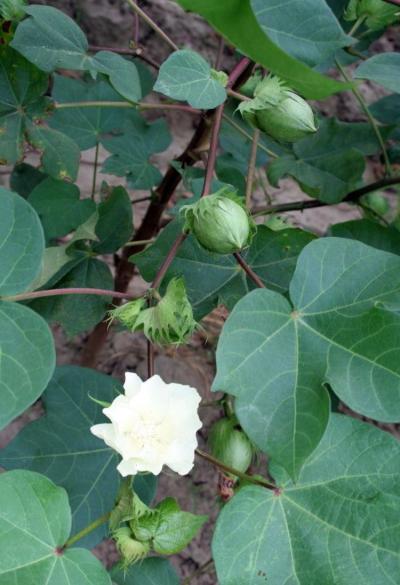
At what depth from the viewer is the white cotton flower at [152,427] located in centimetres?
71

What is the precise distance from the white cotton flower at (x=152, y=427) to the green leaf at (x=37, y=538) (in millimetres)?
120

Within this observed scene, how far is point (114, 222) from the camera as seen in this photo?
118 centimetres

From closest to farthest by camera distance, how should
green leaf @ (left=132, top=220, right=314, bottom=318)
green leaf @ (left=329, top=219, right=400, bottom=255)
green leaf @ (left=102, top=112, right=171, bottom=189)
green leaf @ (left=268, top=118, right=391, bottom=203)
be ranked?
green leaf @ (left=132, top=220, right=314, bottom=318)
green leaf @ (left=329, top=219, right=400, bottom=255)
green leaf @ (left=268, top=118, right=391, bottom=203)
green leaf @ (left=102, top=112, right=171, bottom=189)

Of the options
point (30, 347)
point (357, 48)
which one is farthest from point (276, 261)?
point (357, 48)

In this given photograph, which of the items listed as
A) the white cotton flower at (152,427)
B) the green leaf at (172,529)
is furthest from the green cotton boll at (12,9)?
the green leaf at (172,529)

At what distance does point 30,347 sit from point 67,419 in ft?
0.91

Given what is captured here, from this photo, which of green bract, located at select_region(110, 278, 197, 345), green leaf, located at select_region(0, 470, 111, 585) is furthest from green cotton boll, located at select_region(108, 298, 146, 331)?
green leaf, located at select_region(0, 470, 111, 585)

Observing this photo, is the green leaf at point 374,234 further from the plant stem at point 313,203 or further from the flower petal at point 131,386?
the flower petal at point 131,386

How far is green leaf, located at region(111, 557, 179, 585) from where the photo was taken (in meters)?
0.87

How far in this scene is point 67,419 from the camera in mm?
1040

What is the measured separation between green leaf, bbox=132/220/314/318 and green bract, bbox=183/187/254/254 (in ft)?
0.57

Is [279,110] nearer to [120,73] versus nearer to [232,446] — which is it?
[120,73]

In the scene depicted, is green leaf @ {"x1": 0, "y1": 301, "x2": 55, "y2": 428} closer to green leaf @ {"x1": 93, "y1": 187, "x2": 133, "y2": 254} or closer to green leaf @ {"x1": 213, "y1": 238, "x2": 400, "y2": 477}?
green leaf @ {"x1": 213, "y1": 238, "x2": 400, "y2": 477}

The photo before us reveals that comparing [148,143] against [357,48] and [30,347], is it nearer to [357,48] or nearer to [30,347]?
[357,48]
